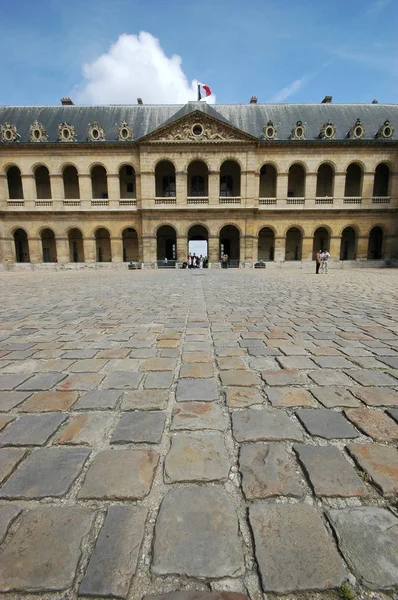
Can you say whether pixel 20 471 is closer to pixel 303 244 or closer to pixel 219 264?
pixel 219 264

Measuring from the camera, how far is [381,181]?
27.6 meters

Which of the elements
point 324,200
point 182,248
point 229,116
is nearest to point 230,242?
point 182,248

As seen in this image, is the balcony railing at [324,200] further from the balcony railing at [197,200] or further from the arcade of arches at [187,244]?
the balcony railing at [197,200]

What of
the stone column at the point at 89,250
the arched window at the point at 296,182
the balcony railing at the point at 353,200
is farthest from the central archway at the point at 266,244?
the stone column at the point at 89,250

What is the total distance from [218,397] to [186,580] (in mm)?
1353

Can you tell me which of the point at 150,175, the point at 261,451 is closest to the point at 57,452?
the point at 261,451

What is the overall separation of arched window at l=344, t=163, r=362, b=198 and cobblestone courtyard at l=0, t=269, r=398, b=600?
29.2m

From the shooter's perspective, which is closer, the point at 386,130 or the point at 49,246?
the point at 386,130

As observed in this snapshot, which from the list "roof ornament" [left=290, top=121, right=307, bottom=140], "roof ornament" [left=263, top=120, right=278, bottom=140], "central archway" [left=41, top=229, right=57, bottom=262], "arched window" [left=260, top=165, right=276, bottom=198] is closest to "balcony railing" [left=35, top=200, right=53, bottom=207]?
"central archway" [left=41, top=229, right=57, bottom=262]

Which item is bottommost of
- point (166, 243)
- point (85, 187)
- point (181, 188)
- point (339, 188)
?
point (166, 243)

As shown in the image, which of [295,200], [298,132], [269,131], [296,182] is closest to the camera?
[269,131]

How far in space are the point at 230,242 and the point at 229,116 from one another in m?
11.7

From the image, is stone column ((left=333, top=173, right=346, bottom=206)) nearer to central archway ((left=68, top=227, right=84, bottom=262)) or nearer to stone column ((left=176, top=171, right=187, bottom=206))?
stone column ((left=176, top=171, right=187, bottom=206))

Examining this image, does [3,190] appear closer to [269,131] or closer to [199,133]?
[199,133]
